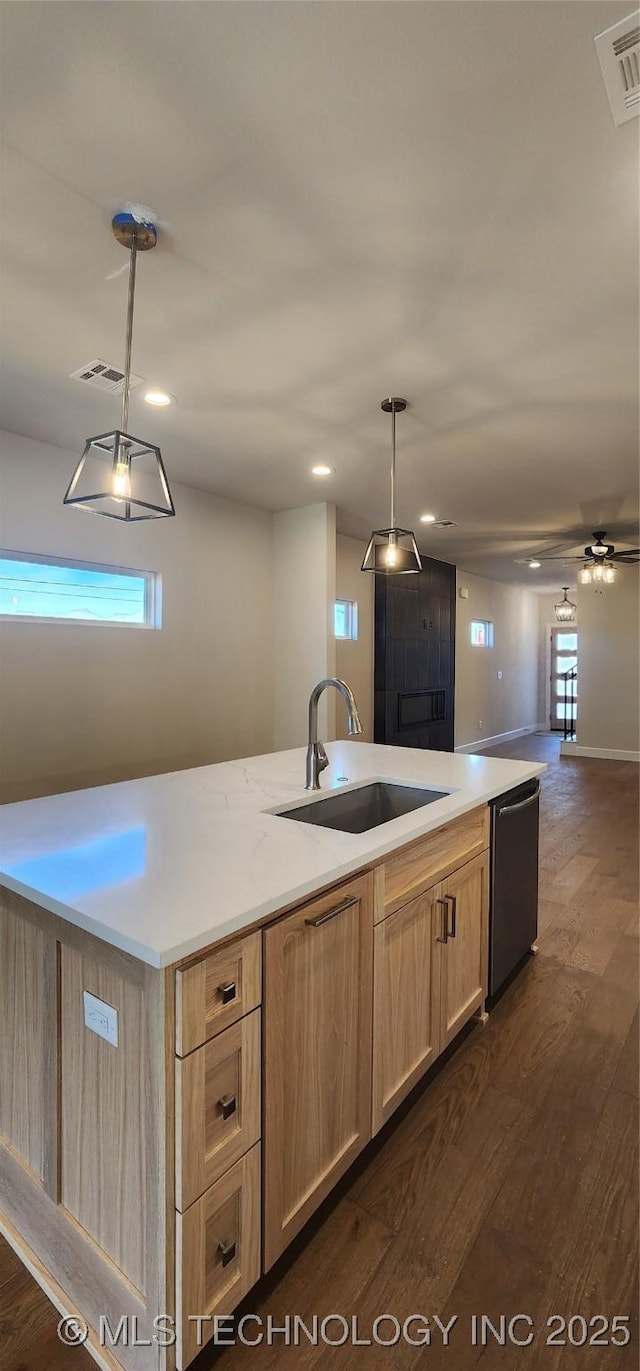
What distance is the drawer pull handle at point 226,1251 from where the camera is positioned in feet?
3.63

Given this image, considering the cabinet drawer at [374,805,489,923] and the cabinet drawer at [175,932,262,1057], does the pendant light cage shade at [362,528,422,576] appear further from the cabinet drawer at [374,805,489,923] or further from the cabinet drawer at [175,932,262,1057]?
the cabinet drawer at [175,932,262,1057]

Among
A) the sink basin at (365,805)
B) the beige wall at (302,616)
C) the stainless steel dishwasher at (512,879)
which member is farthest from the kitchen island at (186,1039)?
the beige wall at (302,616)

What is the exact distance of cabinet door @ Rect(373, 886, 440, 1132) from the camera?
1548 mm

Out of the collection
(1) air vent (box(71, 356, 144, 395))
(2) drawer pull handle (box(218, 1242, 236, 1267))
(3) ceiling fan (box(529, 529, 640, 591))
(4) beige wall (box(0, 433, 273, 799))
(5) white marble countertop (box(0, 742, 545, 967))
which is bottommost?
(2) drawer pull handle (box(218, 1242, 236, 1267))

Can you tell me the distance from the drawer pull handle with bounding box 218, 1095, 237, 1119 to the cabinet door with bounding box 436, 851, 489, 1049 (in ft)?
2.90

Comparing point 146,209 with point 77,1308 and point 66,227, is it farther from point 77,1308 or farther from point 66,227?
point 77,1308

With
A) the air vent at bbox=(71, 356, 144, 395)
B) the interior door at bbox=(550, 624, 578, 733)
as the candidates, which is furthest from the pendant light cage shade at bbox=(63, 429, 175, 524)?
the interior door at bbox=(550, 624, 578, 733)

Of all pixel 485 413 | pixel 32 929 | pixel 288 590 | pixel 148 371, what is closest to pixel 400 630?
pixel 288 590

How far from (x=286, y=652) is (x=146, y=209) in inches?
135

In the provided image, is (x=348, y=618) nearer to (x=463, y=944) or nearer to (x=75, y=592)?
(x=75, y=592)

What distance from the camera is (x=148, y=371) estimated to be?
8.34 feet

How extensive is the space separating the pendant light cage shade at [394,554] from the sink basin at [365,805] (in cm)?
111

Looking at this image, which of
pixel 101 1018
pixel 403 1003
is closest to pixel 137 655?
pixel 403 1003

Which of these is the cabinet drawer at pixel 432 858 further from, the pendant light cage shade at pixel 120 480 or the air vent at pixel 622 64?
the air vent at pixel 622 64
